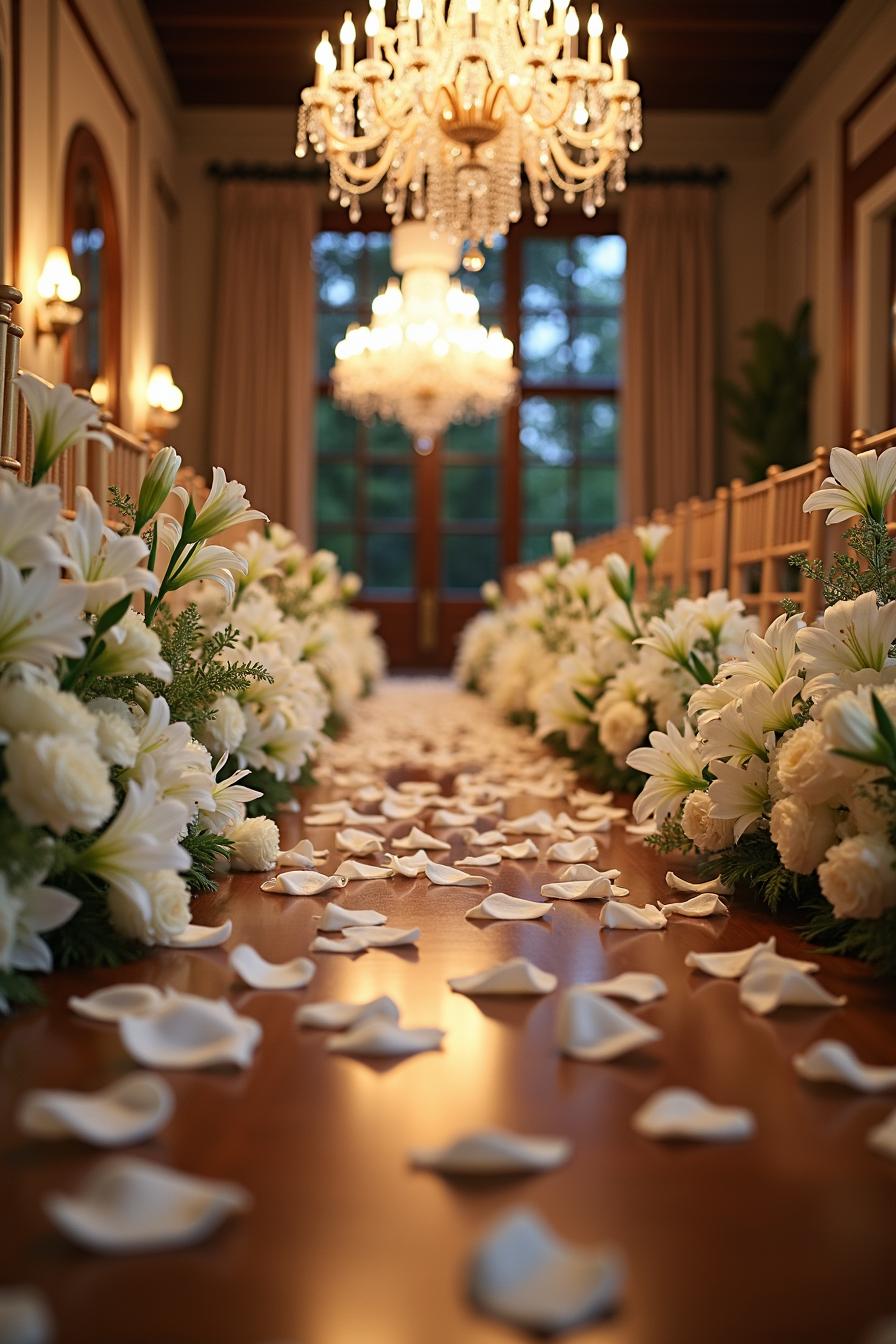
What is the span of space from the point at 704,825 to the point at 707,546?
8.75 ft

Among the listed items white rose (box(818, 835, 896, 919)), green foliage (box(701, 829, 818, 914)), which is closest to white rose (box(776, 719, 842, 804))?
white rose (box(818, 835, 896, 919))

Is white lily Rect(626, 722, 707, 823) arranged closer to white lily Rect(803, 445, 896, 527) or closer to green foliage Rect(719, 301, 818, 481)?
white lily Rect(803, 445, 896, 527)

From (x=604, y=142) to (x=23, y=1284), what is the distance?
547cm

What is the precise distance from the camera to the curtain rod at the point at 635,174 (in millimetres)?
10180

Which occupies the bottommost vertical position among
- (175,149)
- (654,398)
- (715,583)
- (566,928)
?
(566,928)

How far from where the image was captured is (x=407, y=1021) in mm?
1352

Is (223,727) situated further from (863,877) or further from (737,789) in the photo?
(863,877)

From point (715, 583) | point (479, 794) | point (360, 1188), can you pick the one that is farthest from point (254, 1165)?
point (715, 583)

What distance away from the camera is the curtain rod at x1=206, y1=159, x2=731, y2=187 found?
33.4ft

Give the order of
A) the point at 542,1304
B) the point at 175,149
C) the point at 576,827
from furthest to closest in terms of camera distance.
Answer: the point at 175,149
the point at 576,827
the point at 542,1304

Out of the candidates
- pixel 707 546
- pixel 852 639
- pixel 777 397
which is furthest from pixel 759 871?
pixel 777 397

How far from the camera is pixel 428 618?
11188mm

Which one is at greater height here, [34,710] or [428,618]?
[428,618]

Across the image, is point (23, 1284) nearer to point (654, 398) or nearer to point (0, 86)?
point (0, 86)
